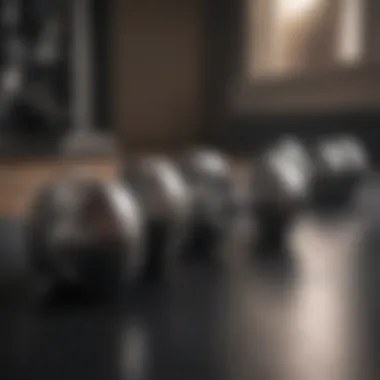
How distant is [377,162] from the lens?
1.12 meters

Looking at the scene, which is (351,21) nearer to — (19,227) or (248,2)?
(248,2)

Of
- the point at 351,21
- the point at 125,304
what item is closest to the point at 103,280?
the point at 125,304

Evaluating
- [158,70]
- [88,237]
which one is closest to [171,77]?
[158,70]

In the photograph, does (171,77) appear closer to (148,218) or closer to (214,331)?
(148,218)

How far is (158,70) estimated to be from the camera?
273cm

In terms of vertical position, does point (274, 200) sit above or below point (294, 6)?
below

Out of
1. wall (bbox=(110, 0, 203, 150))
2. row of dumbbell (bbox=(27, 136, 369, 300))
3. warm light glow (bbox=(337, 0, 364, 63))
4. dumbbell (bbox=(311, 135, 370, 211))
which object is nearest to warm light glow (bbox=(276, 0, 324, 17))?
warm light glow (bbox=(337, 0, 364, 63))

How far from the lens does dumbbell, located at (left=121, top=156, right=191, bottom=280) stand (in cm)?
42

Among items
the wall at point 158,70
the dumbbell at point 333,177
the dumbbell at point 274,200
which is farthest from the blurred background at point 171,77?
the dumbbell at point 274,200

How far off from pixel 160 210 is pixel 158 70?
7.72ft

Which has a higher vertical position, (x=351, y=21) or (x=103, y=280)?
(x=351, y=21)

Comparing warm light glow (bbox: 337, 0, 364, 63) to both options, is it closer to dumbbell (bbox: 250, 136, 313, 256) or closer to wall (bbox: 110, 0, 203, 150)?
wall (bbox: 110, 0, 203, 150)

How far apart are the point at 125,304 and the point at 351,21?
56.2 inches

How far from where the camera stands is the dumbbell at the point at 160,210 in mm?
421
